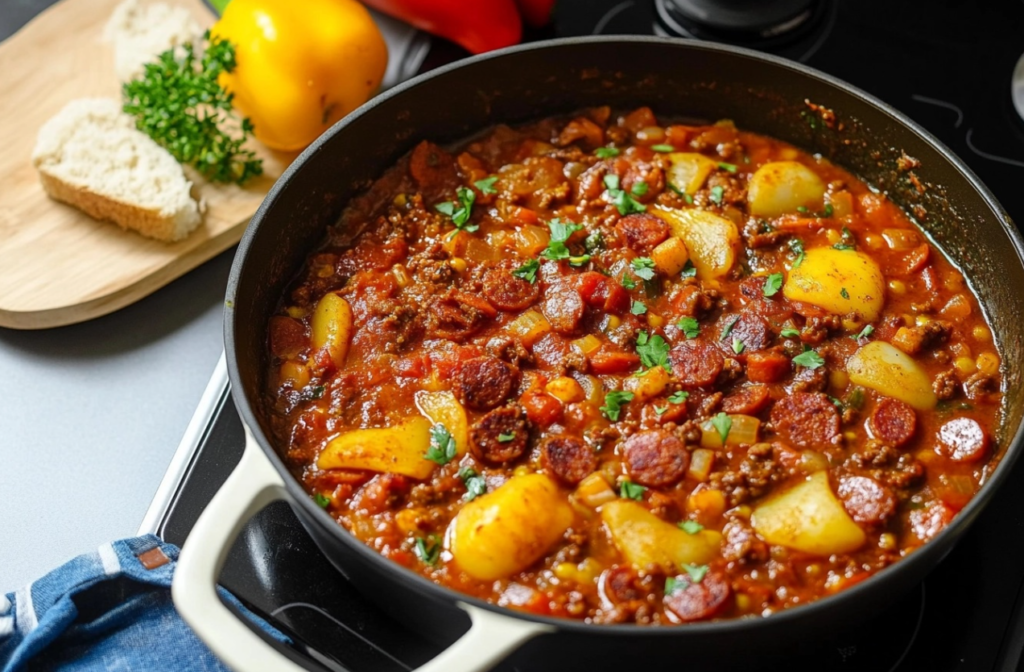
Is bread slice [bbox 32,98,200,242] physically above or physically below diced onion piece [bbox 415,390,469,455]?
above

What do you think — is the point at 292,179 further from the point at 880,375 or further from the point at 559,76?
the point at 880,375

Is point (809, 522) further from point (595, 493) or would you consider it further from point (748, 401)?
point (595, 493)

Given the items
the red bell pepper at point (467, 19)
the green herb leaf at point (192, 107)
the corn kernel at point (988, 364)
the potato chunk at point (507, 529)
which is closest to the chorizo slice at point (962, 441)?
the corn kernel at point (988, 364)

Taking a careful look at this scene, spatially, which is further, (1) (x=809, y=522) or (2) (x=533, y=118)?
(2) (x=533, y=118)

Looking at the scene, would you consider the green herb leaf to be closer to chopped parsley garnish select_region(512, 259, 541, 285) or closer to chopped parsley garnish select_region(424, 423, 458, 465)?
chopped parsley garnish select_region(512, 259, 541, 285)

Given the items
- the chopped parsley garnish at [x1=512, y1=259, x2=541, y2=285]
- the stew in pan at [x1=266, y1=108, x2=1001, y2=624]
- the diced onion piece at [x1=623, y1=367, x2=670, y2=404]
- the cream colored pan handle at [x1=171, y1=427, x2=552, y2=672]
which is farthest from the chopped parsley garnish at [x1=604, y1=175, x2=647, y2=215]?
the cream colored pan handle at [x1=171, y1=427, x2=552, y2=672]

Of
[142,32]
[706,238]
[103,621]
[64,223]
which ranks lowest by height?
[103,621]

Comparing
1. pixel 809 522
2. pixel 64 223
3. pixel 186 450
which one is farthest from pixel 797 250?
pixel 64 223
